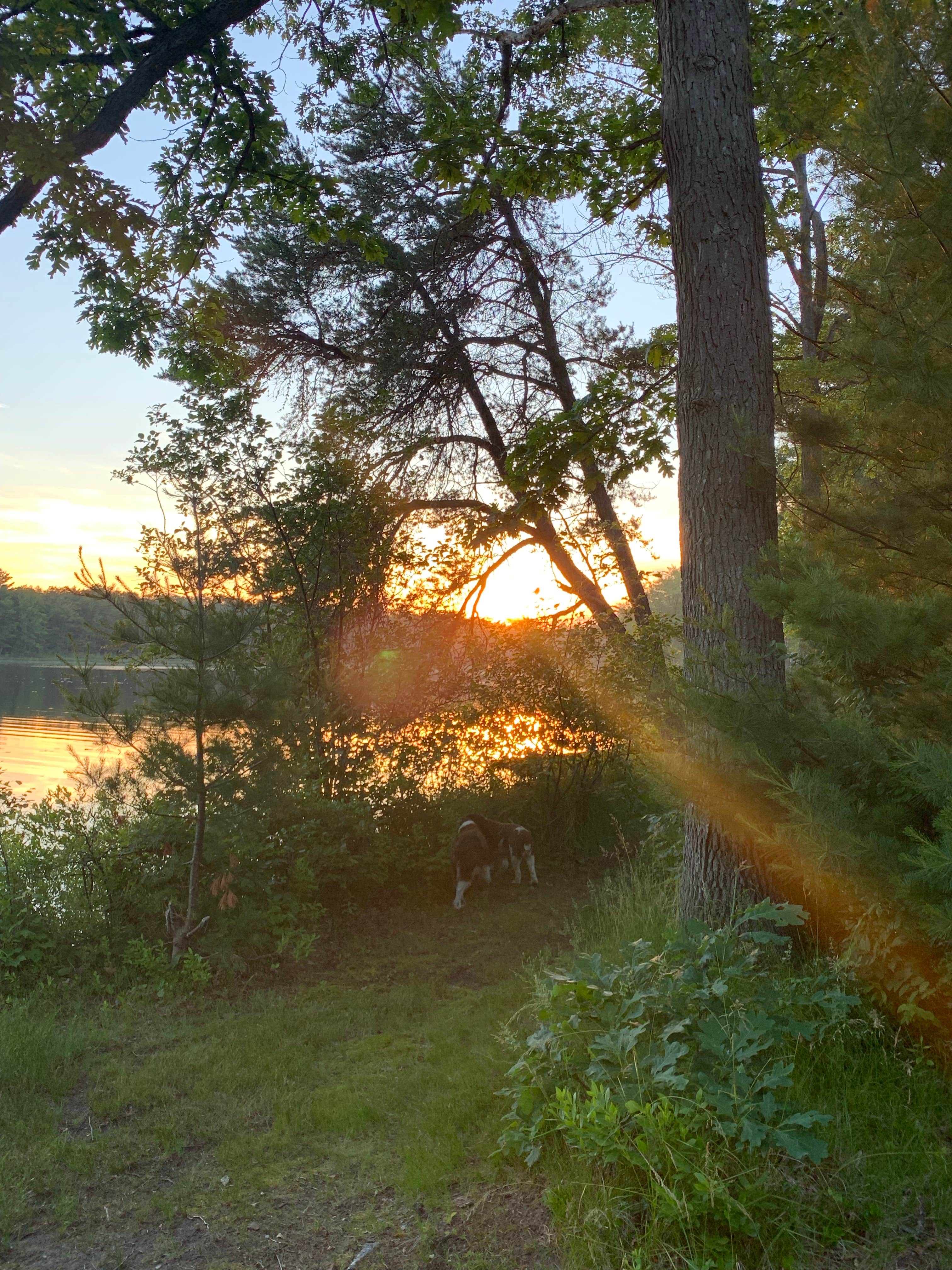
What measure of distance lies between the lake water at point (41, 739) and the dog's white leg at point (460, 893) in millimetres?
3420

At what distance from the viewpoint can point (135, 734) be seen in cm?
662

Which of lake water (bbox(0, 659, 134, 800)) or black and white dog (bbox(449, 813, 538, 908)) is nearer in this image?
lake water (bbox(0, 659, 134, 800))

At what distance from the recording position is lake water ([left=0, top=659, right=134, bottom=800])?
7.82m

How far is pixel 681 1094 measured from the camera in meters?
3.13

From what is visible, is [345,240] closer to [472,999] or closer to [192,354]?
[192,354]

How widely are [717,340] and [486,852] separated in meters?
5.63

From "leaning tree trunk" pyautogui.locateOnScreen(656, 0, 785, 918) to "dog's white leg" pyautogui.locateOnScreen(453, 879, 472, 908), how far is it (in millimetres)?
3751

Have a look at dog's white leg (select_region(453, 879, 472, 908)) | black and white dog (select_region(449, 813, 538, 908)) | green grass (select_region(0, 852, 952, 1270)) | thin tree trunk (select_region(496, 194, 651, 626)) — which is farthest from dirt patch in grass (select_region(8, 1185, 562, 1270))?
thin tree trunk (select_region(496, 194, 651, 626))

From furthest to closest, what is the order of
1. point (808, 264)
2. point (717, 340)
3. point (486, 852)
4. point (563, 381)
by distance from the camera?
point (563, 381)
point (808, 264)
point (486, 852)
point (717, 340)

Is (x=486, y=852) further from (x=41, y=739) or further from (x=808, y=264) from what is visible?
(x=41, y=739)

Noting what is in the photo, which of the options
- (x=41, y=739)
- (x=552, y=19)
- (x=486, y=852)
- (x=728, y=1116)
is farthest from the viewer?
(x=41, y=739)

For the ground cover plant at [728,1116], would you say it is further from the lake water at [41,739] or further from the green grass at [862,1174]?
the lake water at [41,739]

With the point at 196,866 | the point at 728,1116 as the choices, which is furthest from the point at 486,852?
the point at 728,1116

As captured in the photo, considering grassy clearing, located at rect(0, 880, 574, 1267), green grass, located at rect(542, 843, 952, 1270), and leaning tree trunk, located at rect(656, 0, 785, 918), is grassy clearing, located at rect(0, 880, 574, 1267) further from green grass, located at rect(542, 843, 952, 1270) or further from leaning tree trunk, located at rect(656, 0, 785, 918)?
leaning tree trunk, located at rect(656, 0, 785, 918)
